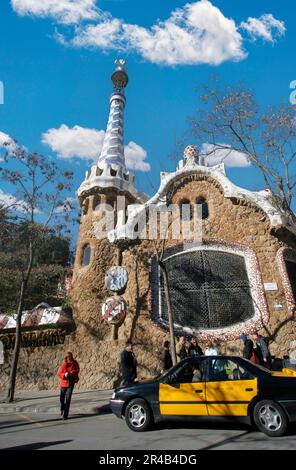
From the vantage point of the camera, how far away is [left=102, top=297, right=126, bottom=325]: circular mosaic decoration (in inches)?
500

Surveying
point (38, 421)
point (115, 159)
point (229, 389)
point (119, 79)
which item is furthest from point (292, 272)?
point (119, 79)

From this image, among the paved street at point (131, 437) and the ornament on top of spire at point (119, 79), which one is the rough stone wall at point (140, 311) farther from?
the ornament on top of spire at point (119, 79)

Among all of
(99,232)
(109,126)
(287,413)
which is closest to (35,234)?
(99,232)

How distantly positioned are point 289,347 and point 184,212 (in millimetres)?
5937

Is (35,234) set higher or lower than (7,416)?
higher

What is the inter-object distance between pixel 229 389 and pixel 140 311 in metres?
7.71

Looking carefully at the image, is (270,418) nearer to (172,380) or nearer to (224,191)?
(172,380)

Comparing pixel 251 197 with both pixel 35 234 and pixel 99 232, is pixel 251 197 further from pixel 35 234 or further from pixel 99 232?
pixel 35 234

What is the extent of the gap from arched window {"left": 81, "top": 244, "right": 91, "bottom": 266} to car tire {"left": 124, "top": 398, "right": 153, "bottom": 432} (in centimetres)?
1023

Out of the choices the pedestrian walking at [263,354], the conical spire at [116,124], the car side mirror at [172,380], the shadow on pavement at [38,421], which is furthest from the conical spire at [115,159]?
the car side mirror at [172,380]

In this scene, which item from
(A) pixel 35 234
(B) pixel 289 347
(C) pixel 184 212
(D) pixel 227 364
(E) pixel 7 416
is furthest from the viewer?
(C) pixel 184 212
